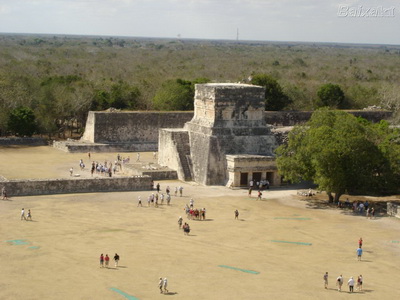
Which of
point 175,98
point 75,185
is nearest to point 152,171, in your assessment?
point 75,185

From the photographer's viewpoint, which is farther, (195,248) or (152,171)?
(152,171)

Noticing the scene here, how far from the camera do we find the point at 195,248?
22.1 metres

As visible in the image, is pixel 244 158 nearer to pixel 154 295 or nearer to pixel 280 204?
pixel 280 204

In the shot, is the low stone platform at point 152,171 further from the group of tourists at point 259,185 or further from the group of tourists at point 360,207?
the group of tourists at point 360,207

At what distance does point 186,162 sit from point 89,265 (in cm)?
1390

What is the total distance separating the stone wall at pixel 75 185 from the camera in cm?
2823

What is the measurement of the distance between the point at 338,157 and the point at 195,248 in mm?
8587

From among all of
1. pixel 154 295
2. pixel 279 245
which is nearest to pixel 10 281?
pixel 154 295

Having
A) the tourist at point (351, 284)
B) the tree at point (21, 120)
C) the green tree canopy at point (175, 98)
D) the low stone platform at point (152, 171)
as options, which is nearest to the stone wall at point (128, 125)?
the tree at point (21, 120)

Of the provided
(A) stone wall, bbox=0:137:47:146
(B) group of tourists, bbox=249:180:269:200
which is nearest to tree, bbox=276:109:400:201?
(B) group of tourists, bbox=249:180:269:200

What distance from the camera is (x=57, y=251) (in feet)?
68.9

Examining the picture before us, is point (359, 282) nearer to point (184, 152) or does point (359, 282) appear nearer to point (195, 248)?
point (195, 248)

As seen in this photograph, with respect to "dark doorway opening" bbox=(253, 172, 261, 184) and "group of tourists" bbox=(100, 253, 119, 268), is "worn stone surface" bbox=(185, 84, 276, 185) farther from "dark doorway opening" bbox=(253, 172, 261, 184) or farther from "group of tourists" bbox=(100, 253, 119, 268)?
"group of tourists" bbox=(100, 253, 119, 268)

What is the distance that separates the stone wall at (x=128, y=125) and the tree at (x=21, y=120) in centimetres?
306
